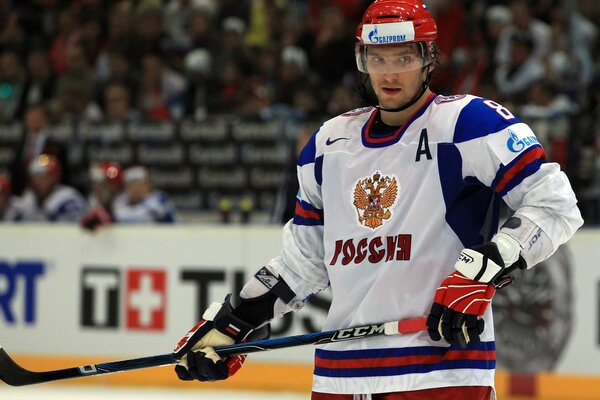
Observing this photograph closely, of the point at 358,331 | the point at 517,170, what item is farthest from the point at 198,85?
the point at 517,170

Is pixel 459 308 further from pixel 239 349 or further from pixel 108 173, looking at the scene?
pixel 108 173

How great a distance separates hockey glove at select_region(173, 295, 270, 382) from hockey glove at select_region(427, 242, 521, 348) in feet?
2.19

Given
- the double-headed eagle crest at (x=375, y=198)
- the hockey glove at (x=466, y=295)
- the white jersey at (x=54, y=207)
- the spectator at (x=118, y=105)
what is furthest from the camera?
the spectator at (x=118, y=105)

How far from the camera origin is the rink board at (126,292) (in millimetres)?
6562

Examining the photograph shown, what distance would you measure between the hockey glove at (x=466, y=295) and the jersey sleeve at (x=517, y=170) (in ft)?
0.47

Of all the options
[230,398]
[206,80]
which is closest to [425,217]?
[230,398]

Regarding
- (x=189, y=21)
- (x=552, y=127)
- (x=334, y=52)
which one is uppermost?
(x=189, y=21)

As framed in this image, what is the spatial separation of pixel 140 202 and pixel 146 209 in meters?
0.09

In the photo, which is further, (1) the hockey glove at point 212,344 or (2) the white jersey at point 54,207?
(2) the white jersey at point 54,207

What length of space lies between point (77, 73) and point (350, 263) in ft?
21.7

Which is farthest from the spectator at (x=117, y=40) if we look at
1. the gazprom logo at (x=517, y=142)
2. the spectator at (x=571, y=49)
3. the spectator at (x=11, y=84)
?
the gazprom logo at (x=517, y=142)

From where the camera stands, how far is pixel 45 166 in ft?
25.6

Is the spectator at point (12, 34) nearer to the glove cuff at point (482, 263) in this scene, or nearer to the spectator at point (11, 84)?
the spectator at point (11, 84)

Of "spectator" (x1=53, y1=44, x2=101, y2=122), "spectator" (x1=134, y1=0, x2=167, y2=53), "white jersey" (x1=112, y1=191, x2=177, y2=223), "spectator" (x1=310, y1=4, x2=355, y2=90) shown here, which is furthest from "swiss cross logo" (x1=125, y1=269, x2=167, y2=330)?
"spectator" (x1=134, y1=0, x2=167, y2=53)
